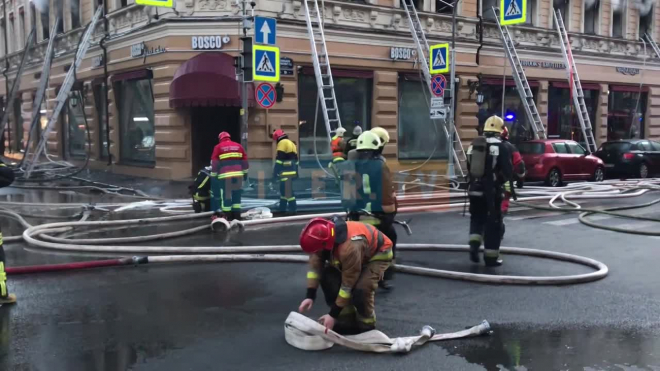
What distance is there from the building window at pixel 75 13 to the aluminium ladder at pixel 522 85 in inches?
600

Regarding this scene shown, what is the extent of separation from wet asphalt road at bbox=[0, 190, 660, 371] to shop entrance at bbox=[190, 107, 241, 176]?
1072 cm

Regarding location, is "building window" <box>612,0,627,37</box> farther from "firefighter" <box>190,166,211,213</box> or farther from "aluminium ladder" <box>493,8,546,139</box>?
"firefighter" <box>190,166,211,213</box>

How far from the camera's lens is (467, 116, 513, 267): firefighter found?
721 cm

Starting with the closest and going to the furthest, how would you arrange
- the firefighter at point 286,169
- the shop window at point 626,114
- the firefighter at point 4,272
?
the firefighter at point 4,272 < the firefighter at point 286,169 < the shop window at point 626,114

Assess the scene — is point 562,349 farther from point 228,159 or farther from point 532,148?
point 532,148

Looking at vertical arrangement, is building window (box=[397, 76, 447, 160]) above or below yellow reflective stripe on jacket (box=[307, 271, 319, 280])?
above

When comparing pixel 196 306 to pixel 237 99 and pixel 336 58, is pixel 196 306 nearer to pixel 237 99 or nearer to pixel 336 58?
pixel 237 99

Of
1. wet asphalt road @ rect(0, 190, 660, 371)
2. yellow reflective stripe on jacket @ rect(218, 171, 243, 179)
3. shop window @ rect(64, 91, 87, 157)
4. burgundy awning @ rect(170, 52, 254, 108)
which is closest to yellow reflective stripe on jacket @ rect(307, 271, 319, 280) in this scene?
wet asphalt road @ rect(0, 190, 660, 371)

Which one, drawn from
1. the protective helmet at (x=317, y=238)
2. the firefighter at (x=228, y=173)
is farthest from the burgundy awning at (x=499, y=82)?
the protective helmet at (x=317, y=238)

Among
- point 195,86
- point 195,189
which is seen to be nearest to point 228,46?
point 195,86

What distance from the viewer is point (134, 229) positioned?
10.2 meters

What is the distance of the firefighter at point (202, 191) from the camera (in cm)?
1097

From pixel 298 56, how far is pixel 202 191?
8.80m

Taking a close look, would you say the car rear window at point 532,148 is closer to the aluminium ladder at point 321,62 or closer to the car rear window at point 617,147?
the car rear window at point 617,147
